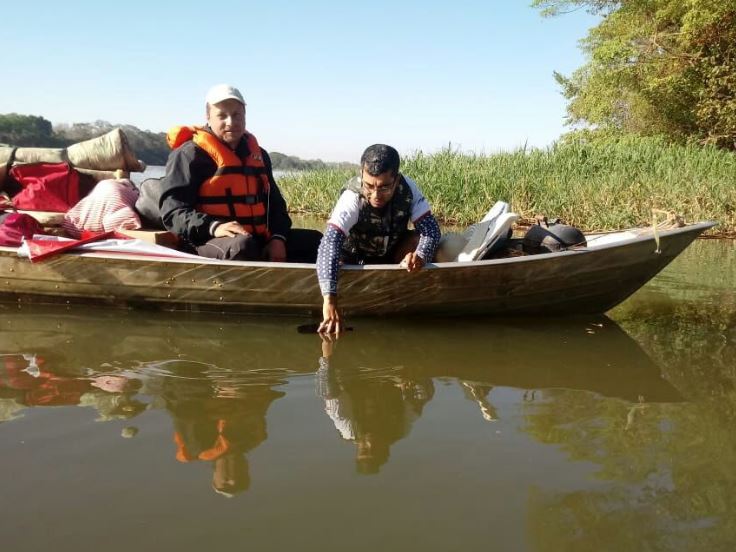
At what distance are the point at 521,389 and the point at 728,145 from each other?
15.7m

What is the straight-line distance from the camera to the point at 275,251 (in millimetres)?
3982

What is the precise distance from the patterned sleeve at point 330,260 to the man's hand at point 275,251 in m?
0.82

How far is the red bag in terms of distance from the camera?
432 centimetres

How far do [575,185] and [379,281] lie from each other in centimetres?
558

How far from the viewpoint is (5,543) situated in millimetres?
1497

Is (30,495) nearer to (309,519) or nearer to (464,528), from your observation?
(309,519)

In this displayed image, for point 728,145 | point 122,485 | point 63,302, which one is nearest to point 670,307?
point 122,485

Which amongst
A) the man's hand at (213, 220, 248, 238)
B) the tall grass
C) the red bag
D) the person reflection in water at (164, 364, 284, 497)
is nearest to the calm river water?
the person reflection in water at (164, 364, 284, 497)

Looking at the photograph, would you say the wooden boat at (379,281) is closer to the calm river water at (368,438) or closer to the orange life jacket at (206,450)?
the calm river water at (368,438)

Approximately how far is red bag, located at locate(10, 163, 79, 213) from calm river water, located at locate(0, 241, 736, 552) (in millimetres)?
1097

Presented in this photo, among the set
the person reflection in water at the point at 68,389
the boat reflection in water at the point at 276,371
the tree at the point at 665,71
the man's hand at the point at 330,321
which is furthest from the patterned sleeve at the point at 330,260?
the tree at the point at 665,71

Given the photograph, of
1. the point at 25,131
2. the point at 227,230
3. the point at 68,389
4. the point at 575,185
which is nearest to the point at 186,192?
the point at 227,230

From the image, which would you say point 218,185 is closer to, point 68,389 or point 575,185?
point 68,389

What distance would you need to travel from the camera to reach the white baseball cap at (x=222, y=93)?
11.9ft
